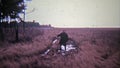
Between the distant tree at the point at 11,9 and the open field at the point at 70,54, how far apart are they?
0.22m

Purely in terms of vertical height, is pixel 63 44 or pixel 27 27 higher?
pixel 27 27

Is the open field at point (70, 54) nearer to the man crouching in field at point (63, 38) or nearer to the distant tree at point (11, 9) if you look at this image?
the man crouching in field at point (63, 38)

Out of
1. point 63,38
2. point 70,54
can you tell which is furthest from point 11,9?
point 70,54

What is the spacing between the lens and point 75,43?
2438 millimetres

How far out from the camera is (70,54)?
2.34 m

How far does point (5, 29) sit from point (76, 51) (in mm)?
1030

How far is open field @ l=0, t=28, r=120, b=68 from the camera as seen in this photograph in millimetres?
2254

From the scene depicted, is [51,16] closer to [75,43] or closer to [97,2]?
[75,43]

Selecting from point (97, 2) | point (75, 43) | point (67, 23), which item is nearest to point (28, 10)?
point (67, 23)

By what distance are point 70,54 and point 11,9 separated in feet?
3.38

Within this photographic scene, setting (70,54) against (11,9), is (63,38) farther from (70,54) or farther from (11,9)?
(11,9)

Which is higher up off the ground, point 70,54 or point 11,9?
point 11,9

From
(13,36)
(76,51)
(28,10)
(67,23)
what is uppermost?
(28,10)

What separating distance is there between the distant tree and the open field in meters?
0.22
